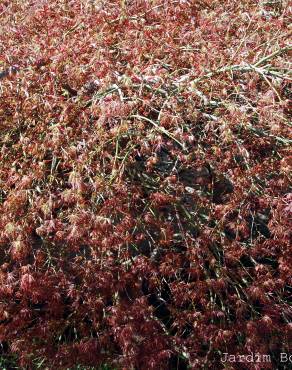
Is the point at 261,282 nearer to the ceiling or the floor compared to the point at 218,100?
nearer to the floor

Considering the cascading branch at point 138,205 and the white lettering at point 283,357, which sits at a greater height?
the cascading branch at point 138,205

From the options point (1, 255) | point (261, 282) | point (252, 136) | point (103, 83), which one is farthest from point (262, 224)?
point (1, 255)

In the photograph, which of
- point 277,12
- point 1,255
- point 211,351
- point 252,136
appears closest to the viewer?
point 211,351

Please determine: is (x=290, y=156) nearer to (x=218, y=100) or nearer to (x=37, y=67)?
(x=218, y=100)

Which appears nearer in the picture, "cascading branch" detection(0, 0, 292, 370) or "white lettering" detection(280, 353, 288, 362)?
"cascading branch" detection(0, 0, 292, 370)

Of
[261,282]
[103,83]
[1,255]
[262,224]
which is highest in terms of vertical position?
[103,83]

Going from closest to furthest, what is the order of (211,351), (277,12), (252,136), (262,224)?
(211,351) → (252,136) → (262,224) → (277,12)

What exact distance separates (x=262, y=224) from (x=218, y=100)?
3.40 feet

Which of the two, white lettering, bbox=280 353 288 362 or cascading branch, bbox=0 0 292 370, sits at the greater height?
cascading branch, bbox=0 0 292 370

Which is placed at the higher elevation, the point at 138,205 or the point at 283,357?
the point at 138,205

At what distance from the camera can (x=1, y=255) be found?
363 cm

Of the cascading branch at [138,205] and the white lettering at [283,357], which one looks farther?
the white lettering at [283,357]

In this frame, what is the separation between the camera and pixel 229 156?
3674mm

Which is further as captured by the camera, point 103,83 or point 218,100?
point 218,100
